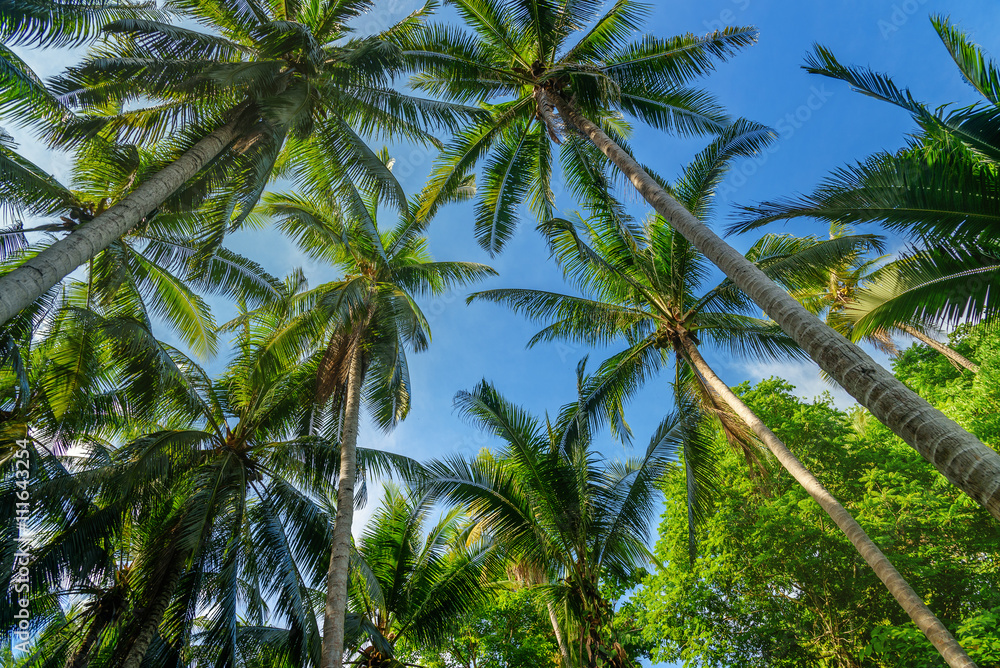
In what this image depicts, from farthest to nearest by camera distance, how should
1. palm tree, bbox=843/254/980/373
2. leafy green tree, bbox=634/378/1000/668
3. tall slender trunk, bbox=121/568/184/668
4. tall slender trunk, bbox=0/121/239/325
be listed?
leafy green tree, bbox=634/378/1000/668 → tall slender trunk, bbox=121/568/184/668 → palm tree, bbox=843/254/980/373 → tall slender trunk, bbox=0/121/239/325

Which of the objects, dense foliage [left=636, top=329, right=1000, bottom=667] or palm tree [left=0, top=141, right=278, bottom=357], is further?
dense foliage [left=636, top=329, right=1000, bottom=667]

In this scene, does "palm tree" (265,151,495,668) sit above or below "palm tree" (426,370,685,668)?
Answer: above

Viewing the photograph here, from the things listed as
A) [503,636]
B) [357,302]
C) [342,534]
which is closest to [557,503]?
[342,534]

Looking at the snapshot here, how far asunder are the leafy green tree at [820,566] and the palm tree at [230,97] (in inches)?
447

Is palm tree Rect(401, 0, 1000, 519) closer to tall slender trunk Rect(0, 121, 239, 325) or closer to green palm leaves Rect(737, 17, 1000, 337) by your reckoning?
green palm leaves Rect(737, 17, 1000, 337)

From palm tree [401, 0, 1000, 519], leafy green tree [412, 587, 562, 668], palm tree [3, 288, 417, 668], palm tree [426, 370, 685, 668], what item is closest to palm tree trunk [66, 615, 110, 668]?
palm tree [3, 288, 417, 668]

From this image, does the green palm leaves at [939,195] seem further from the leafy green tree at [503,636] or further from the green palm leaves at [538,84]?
the leafy green tree at [503,636]

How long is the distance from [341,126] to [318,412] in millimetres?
6109

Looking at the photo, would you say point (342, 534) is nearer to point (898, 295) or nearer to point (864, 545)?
point (864, 545)

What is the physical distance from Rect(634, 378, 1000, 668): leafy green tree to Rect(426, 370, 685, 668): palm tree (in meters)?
3.03

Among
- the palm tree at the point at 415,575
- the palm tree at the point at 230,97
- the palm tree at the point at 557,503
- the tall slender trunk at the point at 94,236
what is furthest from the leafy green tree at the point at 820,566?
the tall slender trunk at the point at 94,236

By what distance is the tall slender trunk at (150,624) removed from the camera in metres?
7.67

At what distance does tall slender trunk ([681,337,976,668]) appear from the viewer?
5734mm

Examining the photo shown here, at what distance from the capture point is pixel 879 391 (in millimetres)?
4004
